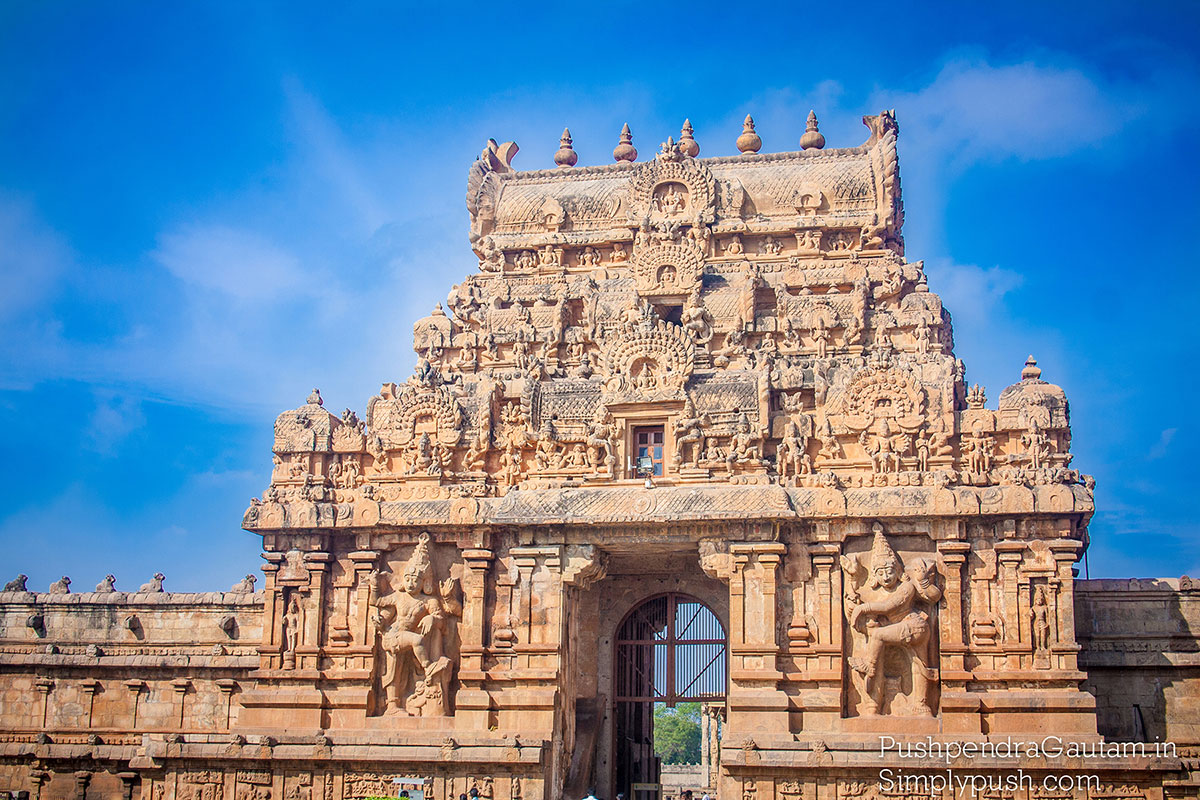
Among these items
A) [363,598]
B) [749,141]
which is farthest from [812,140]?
[363,598]

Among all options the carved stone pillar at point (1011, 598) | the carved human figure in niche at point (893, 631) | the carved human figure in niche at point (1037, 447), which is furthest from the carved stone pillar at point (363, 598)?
the carved human figure in niche at point (1037, 447)

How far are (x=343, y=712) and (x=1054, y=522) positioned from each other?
11.8 metres

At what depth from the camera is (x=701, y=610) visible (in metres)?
22.5

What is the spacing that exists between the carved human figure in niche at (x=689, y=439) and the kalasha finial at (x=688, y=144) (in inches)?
306

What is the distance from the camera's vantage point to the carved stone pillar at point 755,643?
61.9ft

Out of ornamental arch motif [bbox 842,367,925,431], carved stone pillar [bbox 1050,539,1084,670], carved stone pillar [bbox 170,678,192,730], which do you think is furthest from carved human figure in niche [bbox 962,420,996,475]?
carved stone pillar [bbox 170,678,192,730]

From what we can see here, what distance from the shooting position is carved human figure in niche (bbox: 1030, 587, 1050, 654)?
18578 mm

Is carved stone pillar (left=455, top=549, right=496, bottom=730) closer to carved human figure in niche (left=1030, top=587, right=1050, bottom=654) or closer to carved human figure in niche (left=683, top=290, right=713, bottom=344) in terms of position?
carved human figure in niche (left=683, top=290, right=713, bottom=344)

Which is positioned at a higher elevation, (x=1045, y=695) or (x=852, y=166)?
(x=852, y=166)

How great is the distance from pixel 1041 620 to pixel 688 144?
12778mm

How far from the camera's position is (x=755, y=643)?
1919cm

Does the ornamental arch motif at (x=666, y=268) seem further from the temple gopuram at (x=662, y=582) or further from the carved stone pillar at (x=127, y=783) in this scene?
the carved stone pillar at (x=127, y=783)

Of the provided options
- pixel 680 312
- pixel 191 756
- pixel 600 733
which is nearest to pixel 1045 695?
pixel 600 733

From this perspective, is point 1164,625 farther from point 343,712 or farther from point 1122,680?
point 343,712
